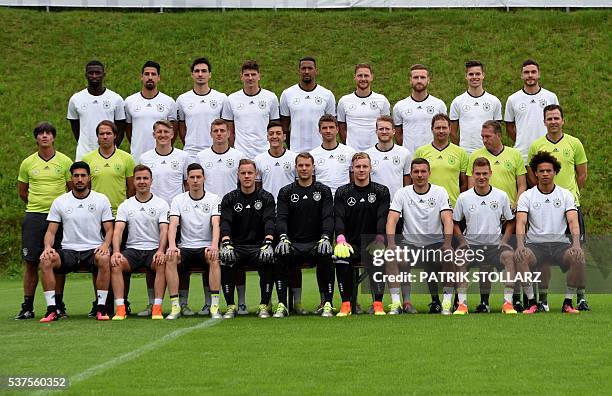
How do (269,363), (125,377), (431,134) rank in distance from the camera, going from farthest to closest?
(431,134) → (269,363) → (125,377)

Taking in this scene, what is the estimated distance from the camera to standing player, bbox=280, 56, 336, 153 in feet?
43.8

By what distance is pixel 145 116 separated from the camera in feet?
43.6

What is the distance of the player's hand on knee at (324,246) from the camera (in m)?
11.7

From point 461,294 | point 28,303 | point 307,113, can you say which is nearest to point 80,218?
point 28,303

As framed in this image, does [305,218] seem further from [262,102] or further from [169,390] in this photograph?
[169,390]

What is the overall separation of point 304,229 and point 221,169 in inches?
49.9

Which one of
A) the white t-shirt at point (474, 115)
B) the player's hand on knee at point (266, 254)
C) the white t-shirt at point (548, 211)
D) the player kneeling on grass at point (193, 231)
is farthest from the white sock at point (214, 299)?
the white t-shirt at point (474, 115)

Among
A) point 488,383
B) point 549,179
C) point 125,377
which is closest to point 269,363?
point 125,377

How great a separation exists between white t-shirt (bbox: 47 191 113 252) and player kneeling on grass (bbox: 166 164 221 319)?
77 cm

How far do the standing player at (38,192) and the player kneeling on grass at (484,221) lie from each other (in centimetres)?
436

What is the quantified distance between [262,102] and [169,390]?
6484 millimetres

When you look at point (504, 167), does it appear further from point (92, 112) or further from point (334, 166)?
point (92, 112)

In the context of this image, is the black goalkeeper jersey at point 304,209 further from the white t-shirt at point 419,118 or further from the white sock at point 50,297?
the white sock at point 50,297

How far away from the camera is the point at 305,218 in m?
12.1
